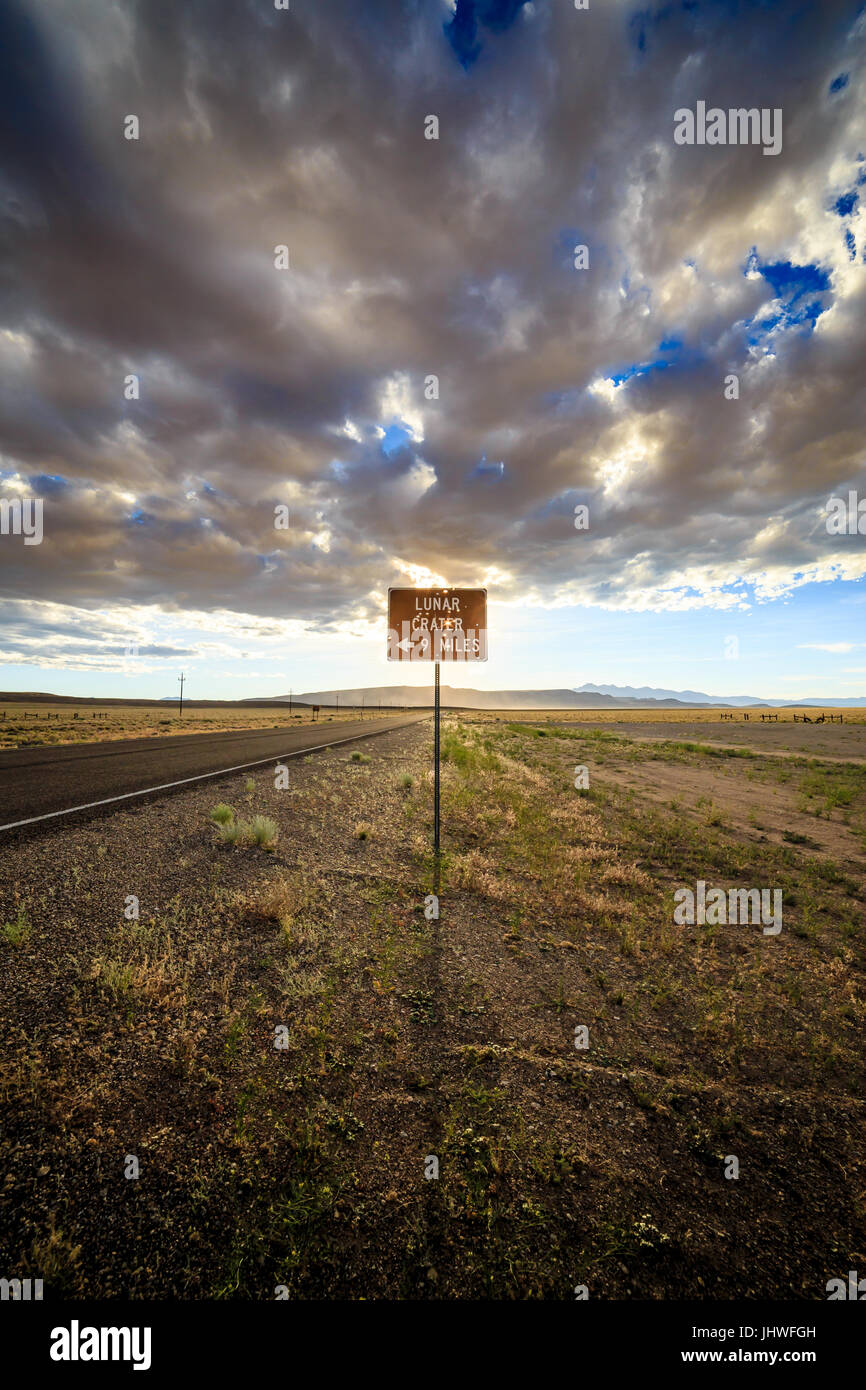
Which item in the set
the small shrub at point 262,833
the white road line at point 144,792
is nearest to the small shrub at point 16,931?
the small shrub at point 262,833

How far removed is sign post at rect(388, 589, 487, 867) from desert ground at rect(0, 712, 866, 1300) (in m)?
3.10

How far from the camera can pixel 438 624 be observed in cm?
848

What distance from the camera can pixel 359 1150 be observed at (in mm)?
3129

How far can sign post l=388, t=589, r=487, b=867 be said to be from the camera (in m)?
8.46

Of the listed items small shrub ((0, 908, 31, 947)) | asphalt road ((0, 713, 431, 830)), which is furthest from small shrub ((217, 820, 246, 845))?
small shrub ((0, 908, 31, 947))

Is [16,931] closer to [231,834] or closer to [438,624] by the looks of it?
[231,834]

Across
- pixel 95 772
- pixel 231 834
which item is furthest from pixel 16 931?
pixel 95 772

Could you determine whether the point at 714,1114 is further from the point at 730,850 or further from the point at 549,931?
the point at 730,850

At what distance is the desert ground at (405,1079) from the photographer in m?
2.54

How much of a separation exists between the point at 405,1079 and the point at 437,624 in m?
6.28

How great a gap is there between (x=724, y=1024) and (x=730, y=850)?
23.2 feet

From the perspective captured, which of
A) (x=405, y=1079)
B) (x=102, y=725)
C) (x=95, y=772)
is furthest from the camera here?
(x=102, y=725)

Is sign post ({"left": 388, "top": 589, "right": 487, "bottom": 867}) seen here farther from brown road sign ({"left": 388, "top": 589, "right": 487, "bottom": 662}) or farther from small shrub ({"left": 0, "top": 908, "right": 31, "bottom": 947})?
small shrub ({"left": 0, "top": 908, "right": 31, "bottom": 947})
